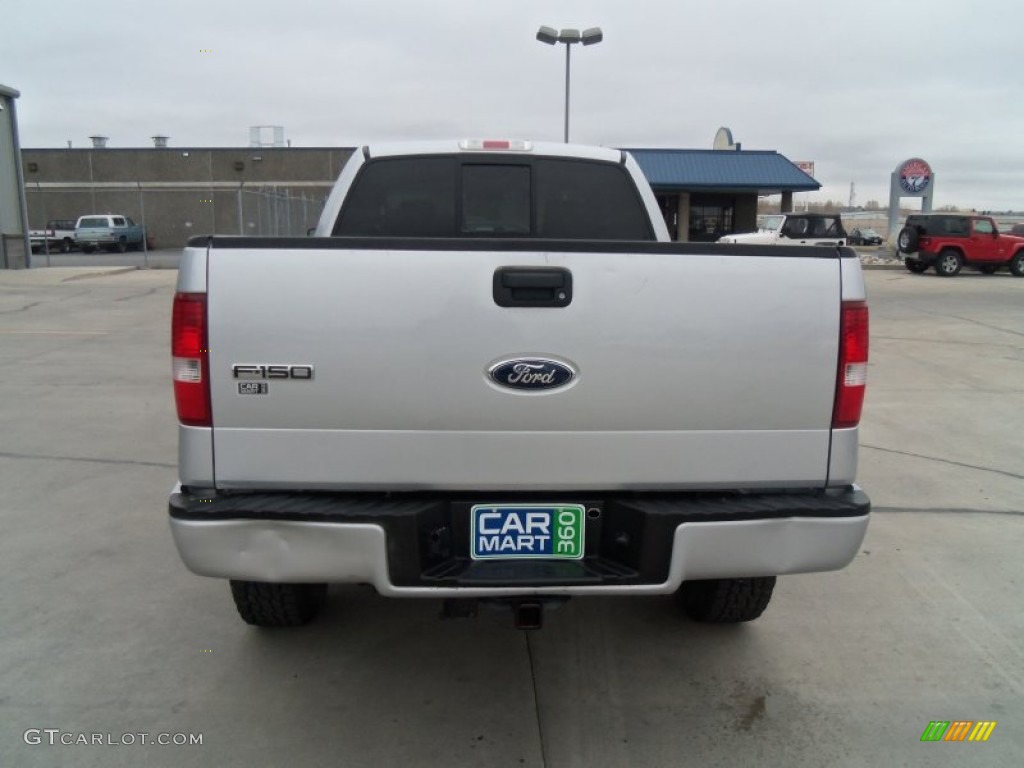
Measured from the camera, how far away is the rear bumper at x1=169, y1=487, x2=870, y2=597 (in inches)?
95.8

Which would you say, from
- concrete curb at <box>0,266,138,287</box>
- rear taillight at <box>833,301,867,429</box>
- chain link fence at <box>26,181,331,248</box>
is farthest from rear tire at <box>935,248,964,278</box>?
chain link fence at <box>26,181,331,248</box>

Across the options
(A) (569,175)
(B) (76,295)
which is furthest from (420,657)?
(B) (76,295)

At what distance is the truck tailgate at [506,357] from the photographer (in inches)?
94.3

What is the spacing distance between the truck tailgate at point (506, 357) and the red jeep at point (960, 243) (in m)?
27.3

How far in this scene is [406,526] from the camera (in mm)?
2436

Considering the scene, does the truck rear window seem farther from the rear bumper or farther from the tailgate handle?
the rear bumper

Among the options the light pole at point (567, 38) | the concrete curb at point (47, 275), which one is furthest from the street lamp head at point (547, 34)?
the concrete curb at point (47, 275)

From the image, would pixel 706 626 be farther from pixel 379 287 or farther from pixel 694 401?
pixel 379 287

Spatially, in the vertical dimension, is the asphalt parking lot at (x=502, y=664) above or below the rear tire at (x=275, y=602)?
below

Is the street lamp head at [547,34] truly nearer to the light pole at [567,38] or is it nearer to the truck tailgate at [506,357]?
the light pole at [567,38]

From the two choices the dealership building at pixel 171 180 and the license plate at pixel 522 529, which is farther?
the dealership building at pixel 171 180

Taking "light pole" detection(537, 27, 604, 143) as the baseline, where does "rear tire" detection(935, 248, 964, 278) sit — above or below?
below

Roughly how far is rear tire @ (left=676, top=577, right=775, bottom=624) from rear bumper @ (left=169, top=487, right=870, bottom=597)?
750mm

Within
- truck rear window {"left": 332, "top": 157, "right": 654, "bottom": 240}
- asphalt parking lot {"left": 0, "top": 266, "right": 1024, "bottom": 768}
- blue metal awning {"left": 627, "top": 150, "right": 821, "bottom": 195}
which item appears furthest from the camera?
blue metal awning {"left": 627, "top": 150, "right": 821, "bottom": 195}
